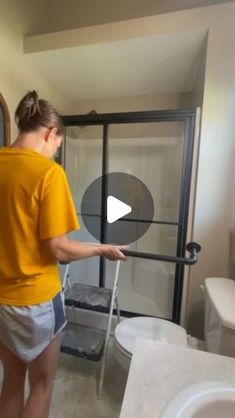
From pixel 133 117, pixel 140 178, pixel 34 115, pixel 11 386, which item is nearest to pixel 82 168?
pixel 140 178

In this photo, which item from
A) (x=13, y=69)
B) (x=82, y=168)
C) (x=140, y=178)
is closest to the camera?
(x=13, y=69)

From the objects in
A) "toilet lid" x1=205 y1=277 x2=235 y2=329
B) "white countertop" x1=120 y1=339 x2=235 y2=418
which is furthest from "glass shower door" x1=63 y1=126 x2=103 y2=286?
"white countertop" x1=120 y1=339 x2=235 y2=418

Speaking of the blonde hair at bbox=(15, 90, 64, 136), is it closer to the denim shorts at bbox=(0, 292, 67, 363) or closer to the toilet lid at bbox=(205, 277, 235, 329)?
the denim shorts at bbox=(0, 292, 67, 363)

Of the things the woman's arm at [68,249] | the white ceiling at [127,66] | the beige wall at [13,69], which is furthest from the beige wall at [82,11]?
the woman's arm at [68,249]

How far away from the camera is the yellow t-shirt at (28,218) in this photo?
2.52 ft

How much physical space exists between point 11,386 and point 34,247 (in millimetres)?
595

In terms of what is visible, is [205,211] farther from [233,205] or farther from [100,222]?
[100,222]

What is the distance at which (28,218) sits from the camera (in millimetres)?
785

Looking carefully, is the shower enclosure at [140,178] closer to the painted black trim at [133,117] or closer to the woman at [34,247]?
the painted black trim at [133,117]

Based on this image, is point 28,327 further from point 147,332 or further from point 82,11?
point 82,11

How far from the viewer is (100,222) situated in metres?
2.19

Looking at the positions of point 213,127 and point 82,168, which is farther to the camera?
point 82,168

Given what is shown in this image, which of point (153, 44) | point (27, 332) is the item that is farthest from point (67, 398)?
point (153, 44)

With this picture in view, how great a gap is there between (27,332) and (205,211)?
132cm
